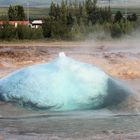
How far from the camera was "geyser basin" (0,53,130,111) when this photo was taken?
13375 millimetres

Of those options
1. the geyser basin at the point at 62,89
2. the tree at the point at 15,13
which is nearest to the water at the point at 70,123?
the geyser basin at the point at 62,89

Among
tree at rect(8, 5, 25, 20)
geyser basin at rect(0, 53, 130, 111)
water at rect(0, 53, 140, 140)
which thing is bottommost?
tree at rect(8, 5, 25, 20)

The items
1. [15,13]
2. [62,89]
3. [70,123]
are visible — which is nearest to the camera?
[70,123]

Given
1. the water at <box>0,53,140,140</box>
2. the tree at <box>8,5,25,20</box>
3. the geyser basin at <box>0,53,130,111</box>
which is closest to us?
the water at <box>0,53,140,140</box>

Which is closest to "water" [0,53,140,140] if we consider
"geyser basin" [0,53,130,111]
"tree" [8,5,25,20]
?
"geyser basin" [0,53,130,111]

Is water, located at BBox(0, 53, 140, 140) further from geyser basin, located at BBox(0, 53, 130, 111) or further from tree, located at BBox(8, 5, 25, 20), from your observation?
tree, located at BBox(8, 5, 25, 20)

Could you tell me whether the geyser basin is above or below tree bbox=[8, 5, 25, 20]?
above

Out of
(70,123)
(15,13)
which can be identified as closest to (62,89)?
(70,123)

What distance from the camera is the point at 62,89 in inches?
535

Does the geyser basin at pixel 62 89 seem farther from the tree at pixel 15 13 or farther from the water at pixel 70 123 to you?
the tree at pixel 15 13

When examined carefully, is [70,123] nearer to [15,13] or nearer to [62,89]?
[62,89]

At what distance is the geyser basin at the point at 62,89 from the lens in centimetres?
1338

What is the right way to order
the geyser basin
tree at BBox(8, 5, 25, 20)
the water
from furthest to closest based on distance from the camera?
1. tree at BBox(8, 5, 25, 20)
2. the geyser basin
3. the water

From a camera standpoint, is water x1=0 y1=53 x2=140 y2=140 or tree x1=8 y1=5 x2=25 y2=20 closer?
water x1=0 y1=53 x2=140 y2=140
